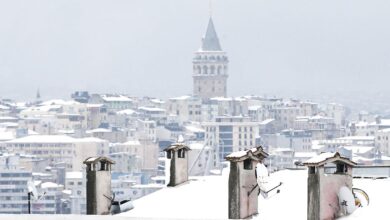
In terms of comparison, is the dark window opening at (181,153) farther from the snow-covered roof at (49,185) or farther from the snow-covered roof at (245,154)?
the snow-covered roof at (49,185)

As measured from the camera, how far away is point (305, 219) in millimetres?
15094

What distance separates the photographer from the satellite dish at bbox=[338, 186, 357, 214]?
1447 cm

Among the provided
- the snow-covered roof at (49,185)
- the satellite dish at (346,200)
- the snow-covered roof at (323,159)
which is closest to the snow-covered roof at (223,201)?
the satellite dish at (346,200)

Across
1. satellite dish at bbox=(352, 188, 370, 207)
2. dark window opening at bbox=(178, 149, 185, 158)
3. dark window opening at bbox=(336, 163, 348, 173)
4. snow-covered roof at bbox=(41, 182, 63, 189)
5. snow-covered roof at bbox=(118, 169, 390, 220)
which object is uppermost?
dark window opening at bbox=(336, 163, 348, 173)

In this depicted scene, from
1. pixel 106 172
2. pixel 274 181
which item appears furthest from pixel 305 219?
pixel 106 172

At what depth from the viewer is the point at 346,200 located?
14.5 metres

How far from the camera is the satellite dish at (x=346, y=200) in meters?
14.5

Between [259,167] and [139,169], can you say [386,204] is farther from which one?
[139,169]

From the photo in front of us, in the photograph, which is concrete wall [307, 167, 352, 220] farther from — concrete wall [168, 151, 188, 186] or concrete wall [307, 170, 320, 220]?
concrete wall [168, 151, 188, 186]

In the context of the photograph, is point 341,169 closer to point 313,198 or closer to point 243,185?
point 313,198

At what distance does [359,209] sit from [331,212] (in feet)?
0.77

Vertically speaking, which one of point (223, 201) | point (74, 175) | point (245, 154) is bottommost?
point (74, 175)

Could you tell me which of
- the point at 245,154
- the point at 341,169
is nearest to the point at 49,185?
the point at 245,154

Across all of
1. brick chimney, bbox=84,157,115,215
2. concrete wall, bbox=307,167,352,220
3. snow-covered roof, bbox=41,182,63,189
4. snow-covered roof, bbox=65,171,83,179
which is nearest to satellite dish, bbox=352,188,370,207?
concrete wall, bbox=307,167,352,220
